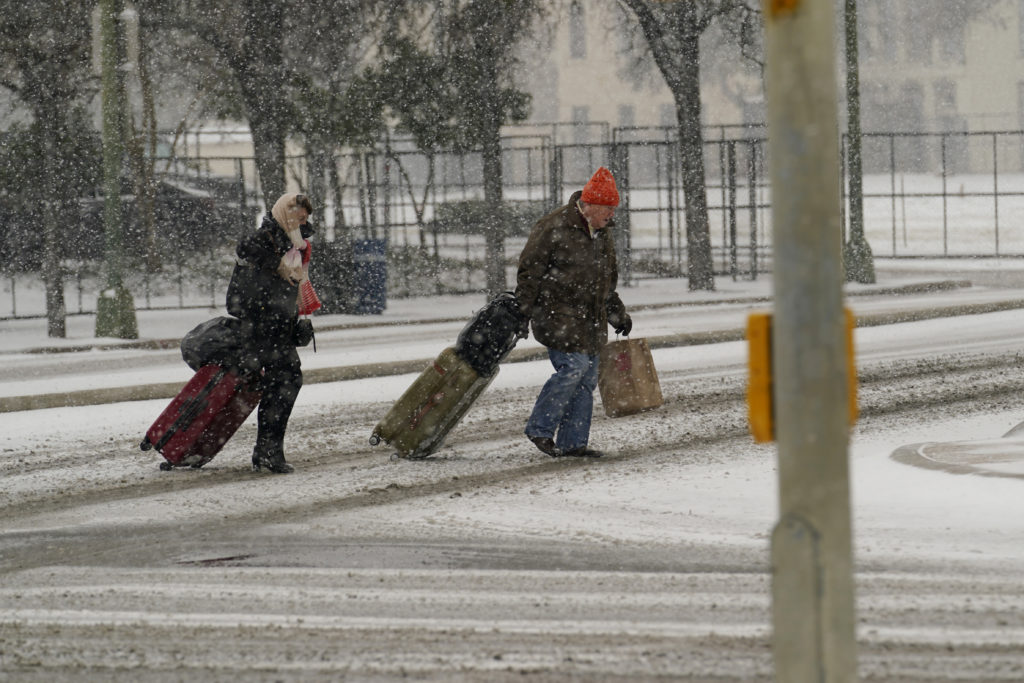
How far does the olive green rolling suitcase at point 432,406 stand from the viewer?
30.2 feet

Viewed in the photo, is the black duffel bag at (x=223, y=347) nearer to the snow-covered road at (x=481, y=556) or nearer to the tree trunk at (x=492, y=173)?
the snow-covered road at (x=481, y=556)

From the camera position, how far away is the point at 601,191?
8984 mm

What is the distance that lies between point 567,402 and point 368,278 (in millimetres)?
10859

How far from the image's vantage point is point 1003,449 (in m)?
8.56

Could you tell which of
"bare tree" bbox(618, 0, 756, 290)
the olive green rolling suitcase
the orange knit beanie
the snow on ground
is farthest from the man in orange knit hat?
"bare tree" bbox(618, 0, 756, 290)

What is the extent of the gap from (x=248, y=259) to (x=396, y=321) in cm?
991

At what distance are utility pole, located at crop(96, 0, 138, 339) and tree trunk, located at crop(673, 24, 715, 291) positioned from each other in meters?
7.87

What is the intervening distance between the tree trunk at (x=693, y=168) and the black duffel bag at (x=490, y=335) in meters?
12.6

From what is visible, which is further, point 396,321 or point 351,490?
point 396,321

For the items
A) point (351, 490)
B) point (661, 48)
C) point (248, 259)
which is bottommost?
point (351, 490)

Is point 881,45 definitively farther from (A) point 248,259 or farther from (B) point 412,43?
(A) point 248,259

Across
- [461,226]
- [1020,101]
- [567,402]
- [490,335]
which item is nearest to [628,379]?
[567,402]

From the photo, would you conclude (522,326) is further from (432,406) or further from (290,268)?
(290,268)

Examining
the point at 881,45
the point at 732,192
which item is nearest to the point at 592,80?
the point at 881,45
